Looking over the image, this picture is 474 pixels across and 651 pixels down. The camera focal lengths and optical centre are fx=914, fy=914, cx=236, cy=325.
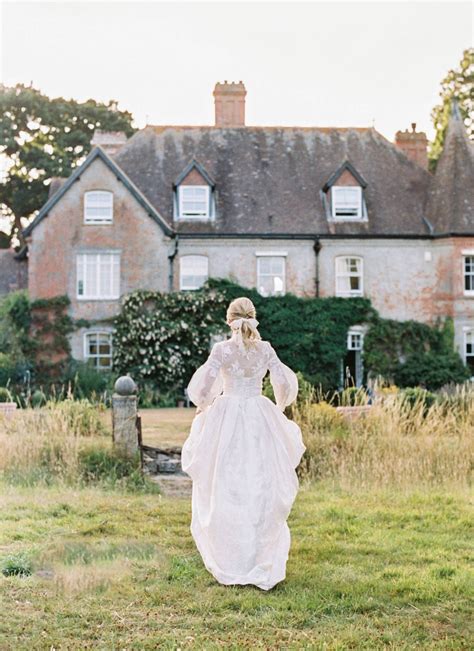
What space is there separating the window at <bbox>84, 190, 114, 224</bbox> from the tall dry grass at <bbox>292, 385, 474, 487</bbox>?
1656 cm

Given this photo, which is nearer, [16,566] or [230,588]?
[230,588]

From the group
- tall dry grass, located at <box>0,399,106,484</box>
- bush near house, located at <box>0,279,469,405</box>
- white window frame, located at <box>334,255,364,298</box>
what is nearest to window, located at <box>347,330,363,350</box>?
bush near house, located at <box>0,279,469,405</box>

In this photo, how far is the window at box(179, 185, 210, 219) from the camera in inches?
1168

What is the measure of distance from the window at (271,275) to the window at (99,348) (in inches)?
202

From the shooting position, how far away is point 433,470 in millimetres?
11719

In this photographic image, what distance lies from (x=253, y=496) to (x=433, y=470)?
492 cm

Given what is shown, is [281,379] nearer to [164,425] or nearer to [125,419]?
[125,419]

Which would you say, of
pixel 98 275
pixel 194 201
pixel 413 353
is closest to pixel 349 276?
pixel 413 353

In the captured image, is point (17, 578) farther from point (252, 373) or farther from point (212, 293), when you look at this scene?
point (212, 293)

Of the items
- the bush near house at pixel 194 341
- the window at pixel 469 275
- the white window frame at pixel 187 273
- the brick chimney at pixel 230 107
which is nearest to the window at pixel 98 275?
the bush near house at pixel 194 341

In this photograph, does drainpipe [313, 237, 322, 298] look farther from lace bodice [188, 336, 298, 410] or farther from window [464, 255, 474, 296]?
lace bodice [188, 336, 298, 410]

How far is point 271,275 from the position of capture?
96.6ft

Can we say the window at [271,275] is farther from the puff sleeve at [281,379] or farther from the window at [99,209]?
the puff sleeve at [281,379]

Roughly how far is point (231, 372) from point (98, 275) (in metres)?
21.4
